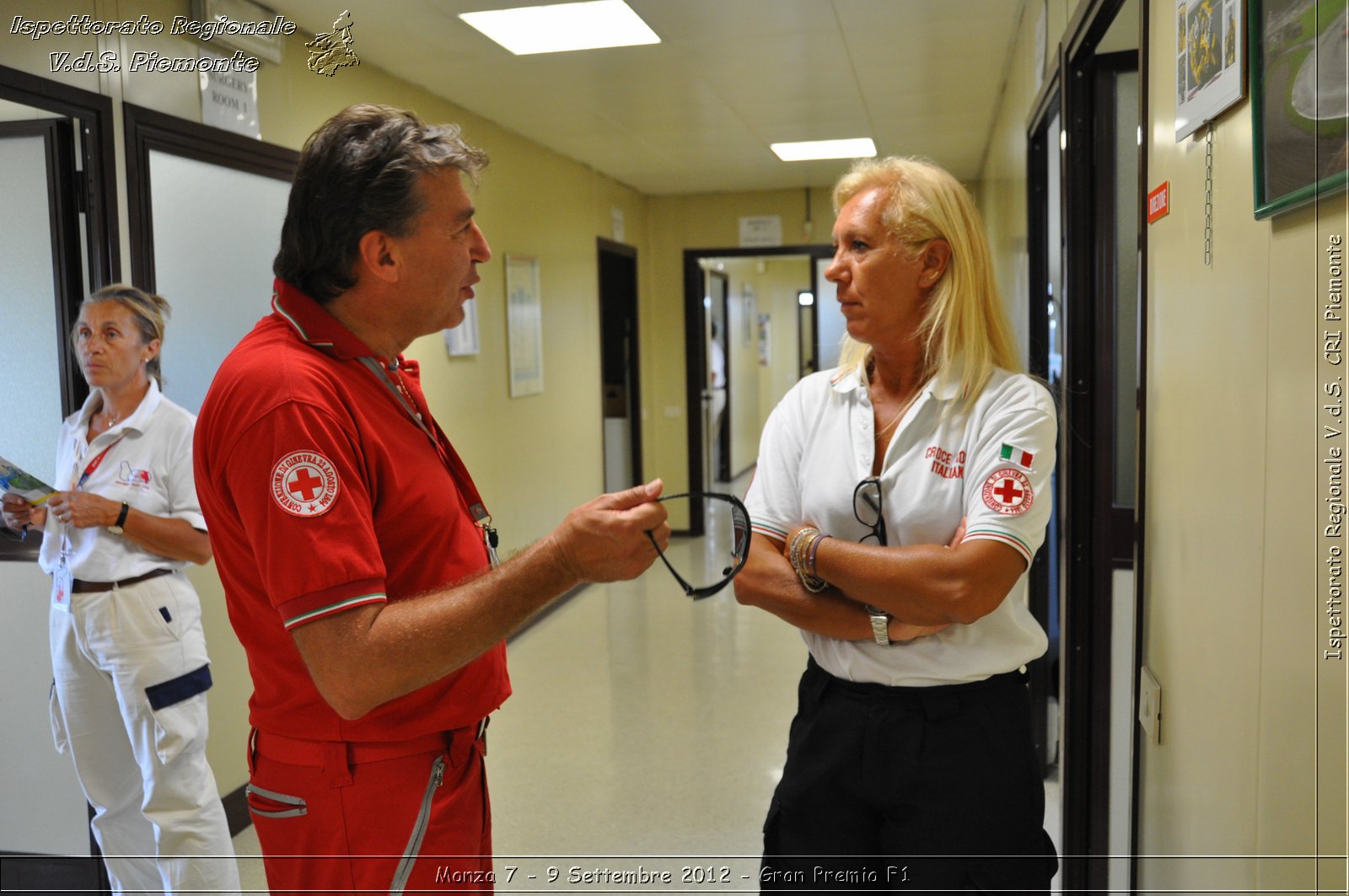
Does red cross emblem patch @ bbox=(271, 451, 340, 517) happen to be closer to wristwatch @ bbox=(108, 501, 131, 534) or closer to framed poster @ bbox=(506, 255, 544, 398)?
wristwatch @ bbox=(108, 501, 131, 534)

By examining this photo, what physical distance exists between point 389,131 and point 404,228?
128 millimetres

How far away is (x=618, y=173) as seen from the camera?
776 centimetres

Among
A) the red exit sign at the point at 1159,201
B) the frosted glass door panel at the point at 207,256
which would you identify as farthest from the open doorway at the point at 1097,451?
the frosted glass door panel at the point at 207,256

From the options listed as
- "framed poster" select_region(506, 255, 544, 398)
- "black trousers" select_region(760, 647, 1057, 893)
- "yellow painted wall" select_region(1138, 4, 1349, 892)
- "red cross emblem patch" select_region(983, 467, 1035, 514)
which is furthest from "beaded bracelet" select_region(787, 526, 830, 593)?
"framed poster" select_region(506, 255, 544, 398)

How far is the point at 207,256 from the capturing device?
3.47 meters

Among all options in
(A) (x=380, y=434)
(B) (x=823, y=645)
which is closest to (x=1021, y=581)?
(B) (x=823, y=645)

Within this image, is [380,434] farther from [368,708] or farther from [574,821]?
[574,821]

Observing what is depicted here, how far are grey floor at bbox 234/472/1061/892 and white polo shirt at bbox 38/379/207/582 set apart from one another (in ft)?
3.69

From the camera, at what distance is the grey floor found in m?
3.15

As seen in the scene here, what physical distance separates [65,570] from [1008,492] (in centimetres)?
241

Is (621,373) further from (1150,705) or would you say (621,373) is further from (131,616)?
(1150,705)

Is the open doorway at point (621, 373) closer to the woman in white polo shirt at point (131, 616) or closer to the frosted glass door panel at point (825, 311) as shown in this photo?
the frosted glass door panel at point (825, 311)

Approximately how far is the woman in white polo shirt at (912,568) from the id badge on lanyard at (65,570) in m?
1.94

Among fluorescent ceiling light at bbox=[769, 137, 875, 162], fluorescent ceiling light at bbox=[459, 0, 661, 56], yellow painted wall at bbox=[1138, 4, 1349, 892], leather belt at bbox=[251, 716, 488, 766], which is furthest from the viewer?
fluorescent ceiling light at bbox=[769, 137, 875, 162]
